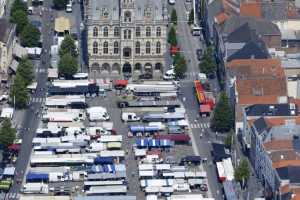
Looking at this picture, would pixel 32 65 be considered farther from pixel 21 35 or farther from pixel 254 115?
pixel 254 115

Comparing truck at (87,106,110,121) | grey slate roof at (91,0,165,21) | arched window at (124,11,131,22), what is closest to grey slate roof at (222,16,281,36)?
grey slate roof at (91,0,165,21)

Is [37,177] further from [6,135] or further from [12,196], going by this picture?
[6,135]

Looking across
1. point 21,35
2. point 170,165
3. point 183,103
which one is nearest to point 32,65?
point 21,35

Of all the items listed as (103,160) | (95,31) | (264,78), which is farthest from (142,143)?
(95,31)

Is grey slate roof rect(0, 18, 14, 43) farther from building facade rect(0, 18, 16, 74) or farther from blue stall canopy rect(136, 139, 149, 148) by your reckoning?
blue stall canopy rect(136, 139, 149, 148)

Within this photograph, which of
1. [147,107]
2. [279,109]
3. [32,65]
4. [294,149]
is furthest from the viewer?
[32,65]

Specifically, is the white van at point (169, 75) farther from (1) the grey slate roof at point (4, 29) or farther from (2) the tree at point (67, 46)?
(1) the grey slate roof at point (4, 29)

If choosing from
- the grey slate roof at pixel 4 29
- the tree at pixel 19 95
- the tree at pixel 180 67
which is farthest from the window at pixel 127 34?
the tree at pixel 19 95
